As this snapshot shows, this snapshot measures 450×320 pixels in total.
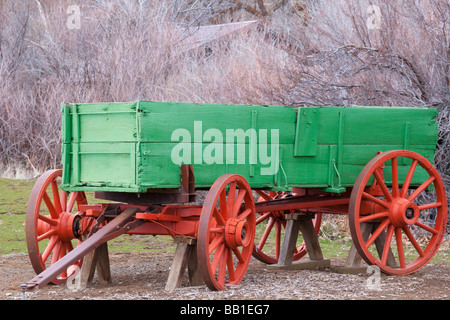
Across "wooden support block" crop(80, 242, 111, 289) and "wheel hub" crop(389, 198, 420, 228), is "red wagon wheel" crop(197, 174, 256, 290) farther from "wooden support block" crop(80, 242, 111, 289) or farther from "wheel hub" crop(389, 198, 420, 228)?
"wheel hub" crop(389, 198, 420, 228)

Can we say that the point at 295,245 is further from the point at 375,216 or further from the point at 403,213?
the point at 403,213

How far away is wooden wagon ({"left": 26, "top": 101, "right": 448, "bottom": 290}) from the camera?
577 centimetres

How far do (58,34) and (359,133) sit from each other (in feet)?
51.7

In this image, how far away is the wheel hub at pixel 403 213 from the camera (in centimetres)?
673

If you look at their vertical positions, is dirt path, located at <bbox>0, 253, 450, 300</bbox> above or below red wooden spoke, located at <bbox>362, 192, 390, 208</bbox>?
below

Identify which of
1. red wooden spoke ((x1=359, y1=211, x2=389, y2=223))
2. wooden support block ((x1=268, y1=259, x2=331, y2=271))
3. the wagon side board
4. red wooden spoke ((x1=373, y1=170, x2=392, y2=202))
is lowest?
wooden support block ((x1=268, y1=259, x2=331, y2=271))

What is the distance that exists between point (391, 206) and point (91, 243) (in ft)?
9.46

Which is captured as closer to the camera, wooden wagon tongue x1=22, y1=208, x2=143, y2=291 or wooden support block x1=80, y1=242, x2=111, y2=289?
wooden wagon tongue x1=22, y1=208, x2=143, y2=291

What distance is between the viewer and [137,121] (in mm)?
5676

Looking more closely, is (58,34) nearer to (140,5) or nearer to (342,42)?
(140,5)

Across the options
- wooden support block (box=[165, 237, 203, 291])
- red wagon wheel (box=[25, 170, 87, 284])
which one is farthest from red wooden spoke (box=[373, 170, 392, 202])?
Result: red wagon wheel (box=[25, 170, 87, 284])

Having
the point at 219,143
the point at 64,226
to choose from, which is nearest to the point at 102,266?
the point at 64,226

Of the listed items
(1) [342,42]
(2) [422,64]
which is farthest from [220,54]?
(2) [422,64]

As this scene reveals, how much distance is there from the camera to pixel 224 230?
5.90 metres
